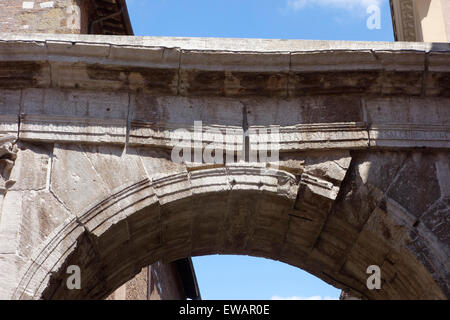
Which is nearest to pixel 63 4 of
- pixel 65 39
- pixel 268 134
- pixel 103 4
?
pixel 103 4

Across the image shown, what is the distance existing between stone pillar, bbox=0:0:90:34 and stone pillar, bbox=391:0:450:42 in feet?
13.0

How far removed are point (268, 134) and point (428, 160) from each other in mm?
1082

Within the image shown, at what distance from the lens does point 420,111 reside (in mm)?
5484

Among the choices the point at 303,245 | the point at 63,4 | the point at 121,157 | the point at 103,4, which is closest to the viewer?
the point at 121,157

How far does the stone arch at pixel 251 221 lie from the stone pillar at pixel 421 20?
13.0ft

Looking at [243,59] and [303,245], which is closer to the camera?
[243,59]

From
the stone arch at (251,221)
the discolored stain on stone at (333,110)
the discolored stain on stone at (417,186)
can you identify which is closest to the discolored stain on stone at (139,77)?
the stone arch at (251,221)

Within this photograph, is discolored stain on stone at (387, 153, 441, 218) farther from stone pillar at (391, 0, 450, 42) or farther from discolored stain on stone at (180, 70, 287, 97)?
stone pillar at (391, 0, 450, 42)

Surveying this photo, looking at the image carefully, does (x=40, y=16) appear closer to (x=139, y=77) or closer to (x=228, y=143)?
(x=139, y=77)

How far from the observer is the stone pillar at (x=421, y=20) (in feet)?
29.5

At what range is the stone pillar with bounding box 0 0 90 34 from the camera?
309 inches

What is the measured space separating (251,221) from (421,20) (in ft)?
15.8

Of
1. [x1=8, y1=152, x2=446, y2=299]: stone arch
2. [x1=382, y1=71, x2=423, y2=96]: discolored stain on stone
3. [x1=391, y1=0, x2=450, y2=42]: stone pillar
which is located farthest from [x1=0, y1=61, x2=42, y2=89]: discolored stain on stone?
[x1=391, y1=0, x2=450, y2=42]: stone pillar
